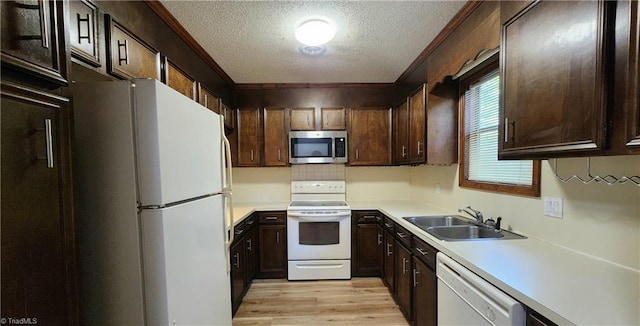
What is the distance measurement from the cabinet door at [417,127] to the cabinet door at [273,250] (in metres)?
1.75

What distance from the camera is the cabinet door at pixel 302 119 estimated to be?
11.4 ft

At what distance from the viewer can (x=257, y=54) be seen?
8.17 feet

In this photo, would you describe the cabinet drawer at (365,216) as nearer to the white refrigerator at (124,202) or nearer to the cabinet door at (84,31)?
the white refrigerator at (124,202)

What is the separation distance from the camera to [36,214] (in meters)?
0.76

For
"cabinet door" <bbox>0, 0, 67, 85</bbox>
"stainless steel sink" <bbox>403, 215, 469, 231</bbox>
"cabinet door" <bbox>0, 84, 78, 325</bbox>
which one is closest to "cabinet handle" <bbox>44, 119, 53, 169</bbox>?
"cabinet door" <bbox>0, 84, 78, 325</bbox>

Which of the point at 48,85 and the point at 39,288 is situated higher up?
the point at 48,85

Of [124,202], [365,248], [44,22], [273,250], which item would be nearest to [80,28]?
[44,22]

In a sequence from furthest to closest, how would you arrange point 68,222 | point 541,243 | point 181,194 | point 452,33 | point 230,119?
point 230,119, point 452,33, point 541,243, point 181,194, point 68,222

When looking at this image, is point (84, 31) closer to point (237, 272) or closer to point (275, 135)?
point (237, 272)

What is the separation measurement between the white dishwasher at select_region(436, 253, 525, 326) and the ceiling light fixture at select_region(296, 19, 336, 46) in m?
1.71

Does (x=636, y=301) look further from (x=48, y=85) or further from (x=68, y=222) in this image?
(x=48, y=85)

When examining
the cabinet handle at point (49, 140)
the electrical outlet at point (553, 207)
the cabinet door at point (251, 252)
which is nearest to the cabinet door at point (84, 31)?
the cabinet handle at point (49, 140)

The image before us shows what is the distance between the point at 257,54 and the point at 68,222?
2046 mm

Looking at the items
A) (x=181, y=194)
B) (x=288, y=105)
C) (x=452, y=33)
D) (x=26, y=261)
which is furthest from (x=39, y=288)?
(x=288, y=105)
